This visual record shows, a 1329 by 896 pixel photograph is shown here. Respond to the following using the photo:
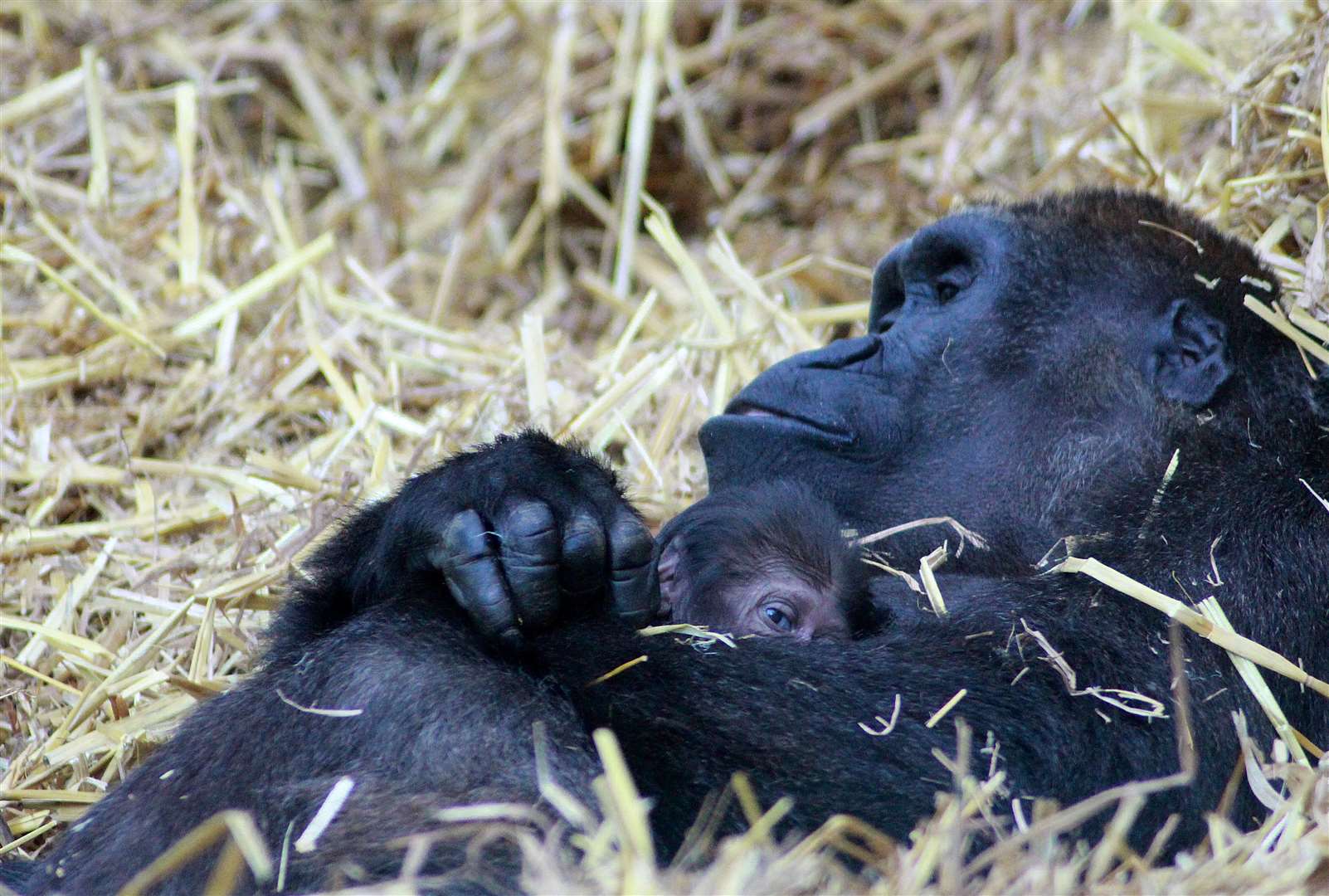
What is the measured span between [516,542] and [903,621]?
24.2 inches

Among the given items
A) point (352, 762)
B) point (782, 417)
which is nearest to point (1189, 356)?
point (782, 417)

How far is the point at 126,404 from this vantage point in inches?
138

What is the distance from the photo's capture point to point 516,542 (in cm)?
202

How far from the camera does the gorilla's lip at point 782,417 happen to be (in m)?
2.50

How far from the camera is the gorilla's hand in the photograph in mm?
2012

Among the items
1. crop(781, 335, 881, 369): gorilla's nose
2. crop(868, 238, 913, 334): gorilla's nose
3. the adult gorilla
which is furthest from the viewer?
crop(868, 238, 913, 334): gorilla's nose

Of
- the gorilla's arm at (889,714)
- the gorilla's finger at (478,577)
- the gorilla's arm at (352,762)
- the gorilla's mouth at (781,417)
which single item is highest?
the gorilla's finger at (478,577)

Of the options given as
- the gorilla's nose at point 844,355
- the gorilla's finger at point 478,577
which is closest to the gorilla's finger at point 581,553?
the gorilla's finger at point 478,577

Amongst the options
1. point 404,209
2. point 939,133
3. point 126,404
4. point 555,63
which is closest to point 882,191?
point 939,133

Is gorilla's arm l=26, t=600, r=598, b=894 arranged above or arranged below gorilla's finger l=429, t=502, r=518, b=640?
below

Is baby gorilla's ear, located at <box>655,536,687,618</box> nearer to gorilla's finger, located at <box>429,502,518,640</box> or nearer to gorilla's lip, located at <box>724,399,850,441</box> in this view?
gorilla's lip, located at <box>724,399,850,441</box>

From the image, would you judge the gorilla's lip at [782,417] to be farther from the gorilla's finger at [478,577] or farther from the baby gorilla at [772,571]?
the gorilla's finger at [478,577]

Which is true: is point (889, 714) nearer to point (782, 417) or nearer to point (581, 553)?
point (581, 553)

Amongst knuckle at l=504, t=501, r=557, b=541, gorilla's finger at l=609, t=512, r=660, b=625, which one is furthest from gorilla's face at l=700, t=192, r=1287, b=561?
knuckle at l=504, t=501, r=557, b=541
